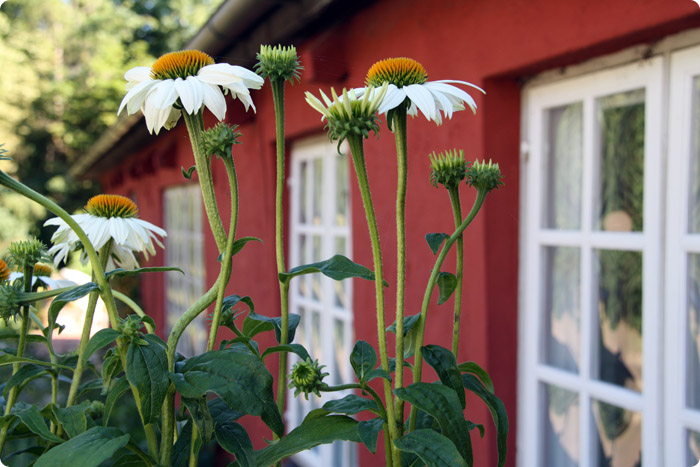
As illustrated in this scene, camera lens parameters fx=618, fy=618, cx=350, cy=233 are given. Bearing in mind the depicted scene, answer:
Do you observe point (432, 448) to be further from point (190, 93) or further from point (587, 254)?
point (587, 254)

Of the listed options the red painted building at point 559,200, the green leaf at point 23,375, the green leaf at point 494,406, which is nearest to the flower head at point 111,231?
the green leaf at point 23,375

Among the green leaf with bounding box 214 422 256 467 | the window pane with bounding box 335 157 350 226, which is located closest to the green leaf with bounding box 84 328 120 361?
the green leaf with bounding box 214 422 256 467

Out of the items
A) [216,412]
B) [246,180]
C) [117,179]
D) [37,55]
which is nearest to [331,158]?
[246,180]

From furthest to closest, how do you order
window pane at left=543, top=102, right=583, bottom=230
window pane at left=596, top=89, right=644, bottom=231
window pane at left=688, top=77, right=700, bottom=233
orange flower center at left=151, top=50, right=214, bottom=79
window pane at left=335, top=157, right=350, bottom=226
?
window pane at left=335, top=157, right=350, bottom=226 → window pane at left=543, top=102, right=583, bottom=230 → window pane at left=596, top=89, right=644, bottom=231 → window pane at left=688, top=77, right=700, bottom=233 → orange flower center at left=151, top=50, right=214, bottom=79

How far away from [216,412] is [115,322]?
13 cm

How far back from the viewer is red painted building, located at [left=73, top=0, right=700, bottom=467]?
4.52ft

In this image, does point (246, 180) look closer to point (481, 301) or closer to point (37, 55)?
point (481, 301)

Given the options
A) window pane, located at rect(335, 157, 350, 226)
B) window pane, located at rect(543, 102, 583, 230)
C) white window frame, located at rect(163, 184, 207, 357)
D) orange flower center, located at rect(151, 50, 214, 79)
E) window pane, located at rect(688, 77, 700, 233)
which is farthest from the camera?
white window frame, located at rect(163, 184, 207, 357)

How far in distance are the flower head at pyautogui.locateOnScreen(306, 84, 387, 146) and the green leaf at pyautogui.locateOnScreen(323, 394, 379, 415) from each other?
0.23 meters

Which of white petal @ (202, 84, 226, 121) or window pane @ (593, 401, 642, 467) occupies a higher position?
white petal @ (202, 84, 226, 121)

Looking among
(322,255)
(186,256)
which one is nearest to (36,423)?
(322,255)

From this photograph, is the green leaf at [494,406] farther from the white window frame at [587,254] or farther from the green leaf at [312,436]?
the white window frame at [587,254]

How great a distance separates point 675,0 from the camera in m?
1.19

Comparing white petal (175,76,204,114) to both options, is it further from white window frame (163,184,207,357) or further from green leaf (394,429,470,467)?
white window frame (163,184,207,357)
